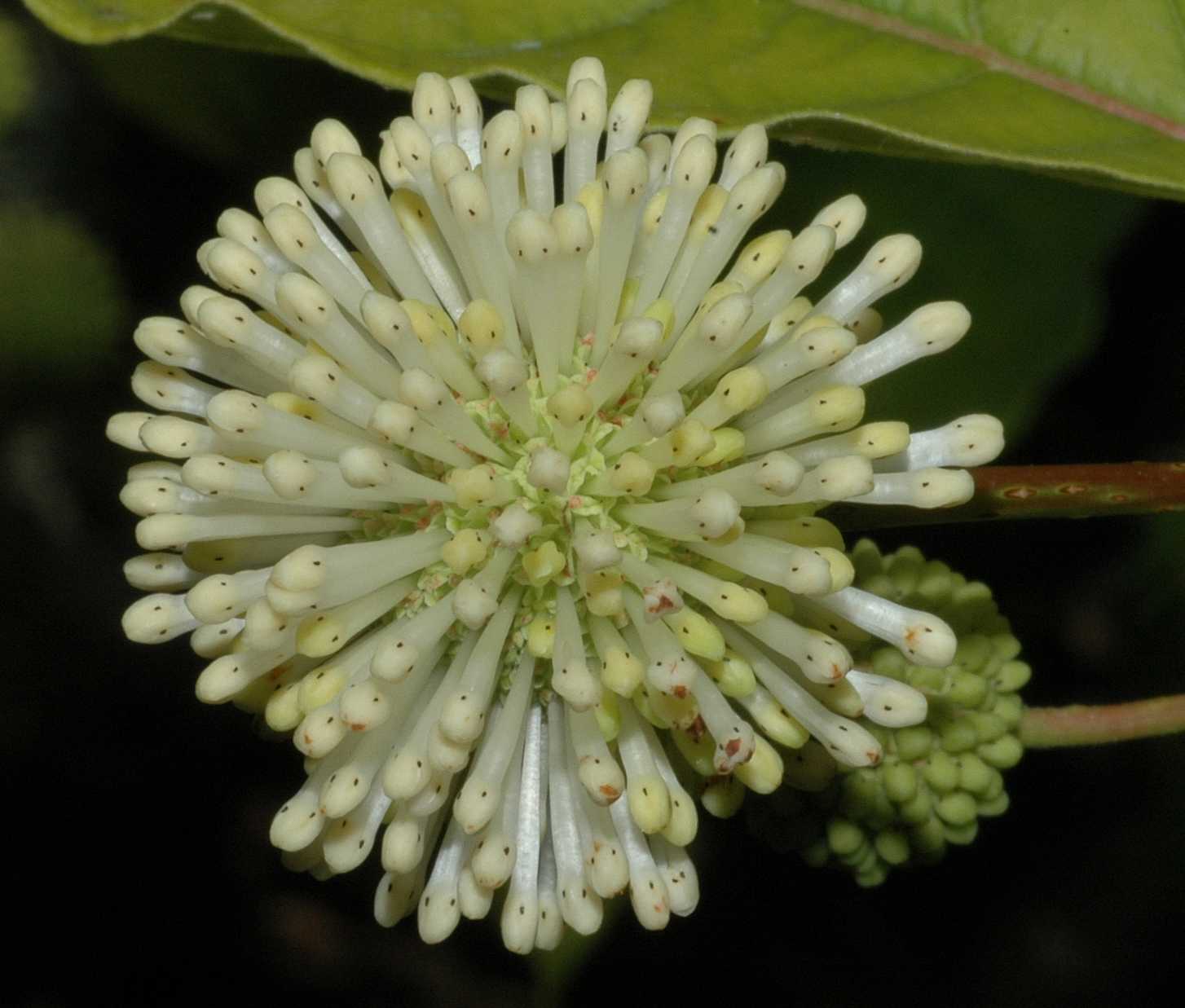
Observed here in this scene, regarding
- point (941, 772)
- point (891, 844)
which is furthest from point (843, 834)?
point (941, 772)

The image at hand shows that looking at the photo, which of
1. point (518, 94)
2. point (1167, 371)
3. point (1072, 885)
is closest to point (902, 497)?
point (518, 94)

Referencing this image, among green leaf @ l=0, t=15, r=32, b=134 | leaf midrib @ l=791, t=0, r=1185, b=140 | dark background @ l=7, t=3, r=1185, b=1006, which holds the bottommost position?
dark background @ l=7, t=3, r=1185, b=1006

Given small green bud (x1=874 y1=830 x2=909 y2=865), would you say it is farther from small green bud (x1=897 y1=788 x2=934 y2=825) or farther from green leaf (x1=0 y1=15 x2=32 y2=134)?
green leaf (x1=0 y1=15 x2=32 y2=134)

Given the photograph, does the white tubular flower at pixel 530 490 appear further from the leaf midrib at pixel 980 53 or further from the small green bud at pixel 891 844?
the small green bud at pixel 891 844

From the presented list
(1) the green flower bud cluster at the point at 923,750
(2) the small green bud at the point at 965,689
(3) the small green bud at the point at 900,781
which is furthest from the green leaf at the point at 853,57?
(3) the small green bud at the point at 900,781

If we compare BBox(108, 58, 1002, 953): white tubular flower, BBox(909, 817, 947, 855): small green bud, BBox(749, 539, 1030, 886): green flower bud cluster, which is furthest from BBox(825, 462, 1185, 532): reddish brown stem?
BBox(909, 817, 947, 855): small green bud

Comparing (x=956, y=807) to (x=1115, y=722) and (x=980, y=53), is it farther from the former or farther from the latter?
(x=980, y=53)

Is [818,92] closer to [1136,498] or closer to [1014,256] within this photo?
[1136,498]
